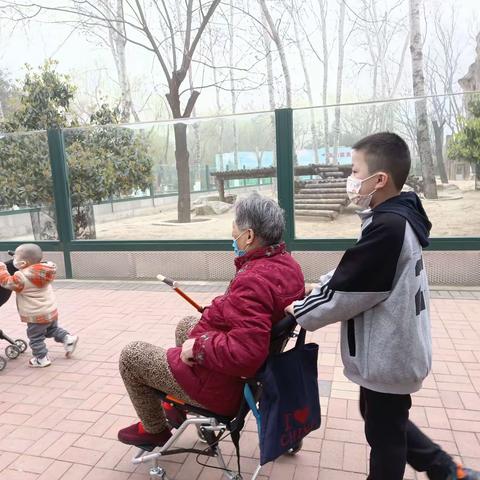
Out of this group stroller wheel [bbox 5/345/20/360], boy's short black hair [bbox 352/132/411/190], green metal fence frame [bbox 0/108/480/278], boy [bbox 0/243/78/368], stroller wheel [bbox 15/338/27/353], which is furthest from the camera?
green metal fence frame [bbox 0/108/480/278]

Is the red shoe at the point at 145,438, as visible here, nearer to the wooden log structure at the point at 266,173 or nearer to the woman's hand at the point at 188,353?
the woman's hand at the point at 188,353

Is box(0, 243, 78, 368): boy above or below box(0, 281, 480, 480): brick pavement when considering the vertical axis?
above

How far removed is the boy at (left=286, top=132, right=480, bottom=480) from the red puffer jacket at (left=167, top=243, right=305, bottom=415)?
12 centimetres

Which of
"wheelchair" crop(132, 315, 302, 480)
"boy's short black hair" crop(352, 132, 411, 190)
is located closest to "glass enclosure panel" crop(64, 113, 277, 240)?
"wheelchair" crop(132, 315, 302, 480)

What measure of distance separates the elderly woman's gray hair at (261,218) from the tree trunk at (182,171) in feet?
15.0

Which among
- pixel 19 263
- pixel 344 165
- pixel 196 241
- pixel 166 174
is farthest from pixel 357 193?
pixel 166 174

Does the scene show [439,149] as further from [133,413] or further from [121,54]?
[121,54]

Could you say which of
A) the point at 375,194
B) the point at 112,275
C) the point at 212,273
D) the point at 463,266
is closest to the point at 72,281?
the point at 112,275

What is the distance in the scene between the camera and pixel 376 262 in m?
1.60

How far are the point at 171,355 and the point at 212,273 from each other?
13.8 feet

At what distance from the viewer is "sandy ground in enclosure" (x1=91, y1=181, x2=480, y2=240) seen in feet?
18.2

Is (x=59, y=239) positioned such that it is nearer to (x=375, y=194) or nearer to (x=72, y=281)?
(x=72, y=281)

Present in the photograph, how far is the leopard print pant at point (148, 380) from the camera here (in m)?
2.10

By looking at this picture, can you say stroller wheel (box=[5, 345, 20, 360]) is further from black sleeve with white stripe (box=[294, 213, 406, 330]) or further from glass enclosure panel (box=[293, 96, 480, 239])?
glass enclosure panel (box=[293, 96, 480, 239])
